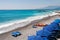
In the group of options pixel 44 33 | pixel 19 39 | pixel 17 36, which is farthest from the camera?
pixel 17 36

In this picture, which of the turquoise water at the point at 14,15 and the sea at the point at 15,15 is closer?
the sea at the point at 15,15

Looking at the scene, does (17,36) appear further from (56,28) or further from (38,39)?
(38,39)

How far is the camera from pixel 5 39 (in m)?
14.9

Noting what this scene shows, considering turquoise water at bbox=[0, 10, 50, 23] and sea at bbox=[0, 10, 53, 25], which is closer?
sea at bbox=[0, 10, 53, 25]

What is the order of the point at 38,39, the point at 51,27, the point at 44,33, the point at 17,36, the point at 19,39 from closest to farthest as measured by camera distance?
the point at 38,39
the point at 44,33
the point at 51,27
the point at 19,39
the point at 17,36

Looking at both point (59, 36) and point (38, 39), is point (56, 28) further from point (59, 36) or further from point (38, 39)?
point (38, 39)

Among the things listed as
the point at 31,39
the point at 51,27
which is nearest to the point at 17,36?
the point at 51,27

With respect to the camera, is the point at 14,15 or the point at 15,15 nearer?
the point at 15,15

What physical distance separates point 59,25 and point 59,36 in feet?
5.64

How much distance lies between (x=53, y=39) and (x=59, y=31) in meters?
2.00

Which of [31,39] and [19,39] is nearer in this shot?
[31,39]

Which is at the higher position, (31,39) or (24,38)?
(31,39)

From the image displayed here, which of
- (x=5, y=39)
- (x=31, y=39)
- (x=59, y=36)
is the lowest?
(x=5, y=39)

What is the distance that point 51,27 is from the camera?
43.1ft
